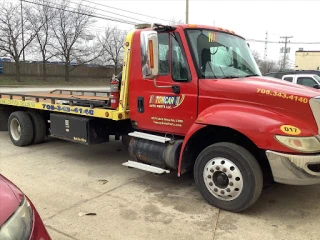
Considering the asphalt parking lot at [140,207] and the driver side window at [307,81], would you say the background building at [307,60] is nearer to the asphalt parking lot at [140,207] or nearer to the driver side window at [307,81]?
the driver side window at [307,81]

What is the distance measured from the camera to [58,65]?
146 feet

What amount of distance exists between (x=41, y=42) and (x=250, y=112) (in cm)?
3970

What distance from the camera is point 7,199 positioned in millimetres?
2082

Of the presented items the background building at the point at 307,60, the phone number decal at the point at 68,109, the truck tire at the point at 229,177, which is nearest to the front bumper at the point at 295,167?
the truck tire at the point at 229,177

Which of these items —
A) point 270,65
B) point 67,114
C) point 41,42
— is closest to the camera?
point 67,114

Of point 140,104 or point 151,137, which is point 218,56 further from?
point 151,137

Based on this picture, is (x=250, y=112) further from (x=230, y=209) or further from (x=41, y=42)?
(x=41, y=42)

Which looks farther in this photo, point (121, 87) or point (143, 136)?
point (121, 87)

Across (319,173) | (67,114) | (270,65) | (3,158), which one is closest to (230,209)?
(319,173)

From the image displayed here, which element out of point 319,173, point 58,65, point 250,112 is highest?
point 58,65

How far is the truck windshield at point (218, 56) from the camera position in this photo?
4.34 metres

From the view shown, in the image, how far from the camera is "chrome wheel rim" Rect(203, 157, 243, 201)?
383 cm

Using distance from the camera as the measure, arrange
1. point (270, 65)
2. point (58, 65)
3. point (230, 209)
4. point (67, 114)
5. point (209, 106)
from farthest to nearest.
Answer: point (270, 65), point (58, 65), point (67, 114), point (209, 106), point (230, 209)

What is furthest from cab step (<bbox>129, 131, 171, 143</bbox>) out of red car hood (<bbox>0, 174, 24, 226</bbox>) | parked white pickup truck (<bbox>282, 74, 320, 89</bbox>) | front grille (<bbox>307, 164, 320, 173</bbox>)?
parked white pickup truck (<bbox>282, 74, 320, 89</bbox>)
